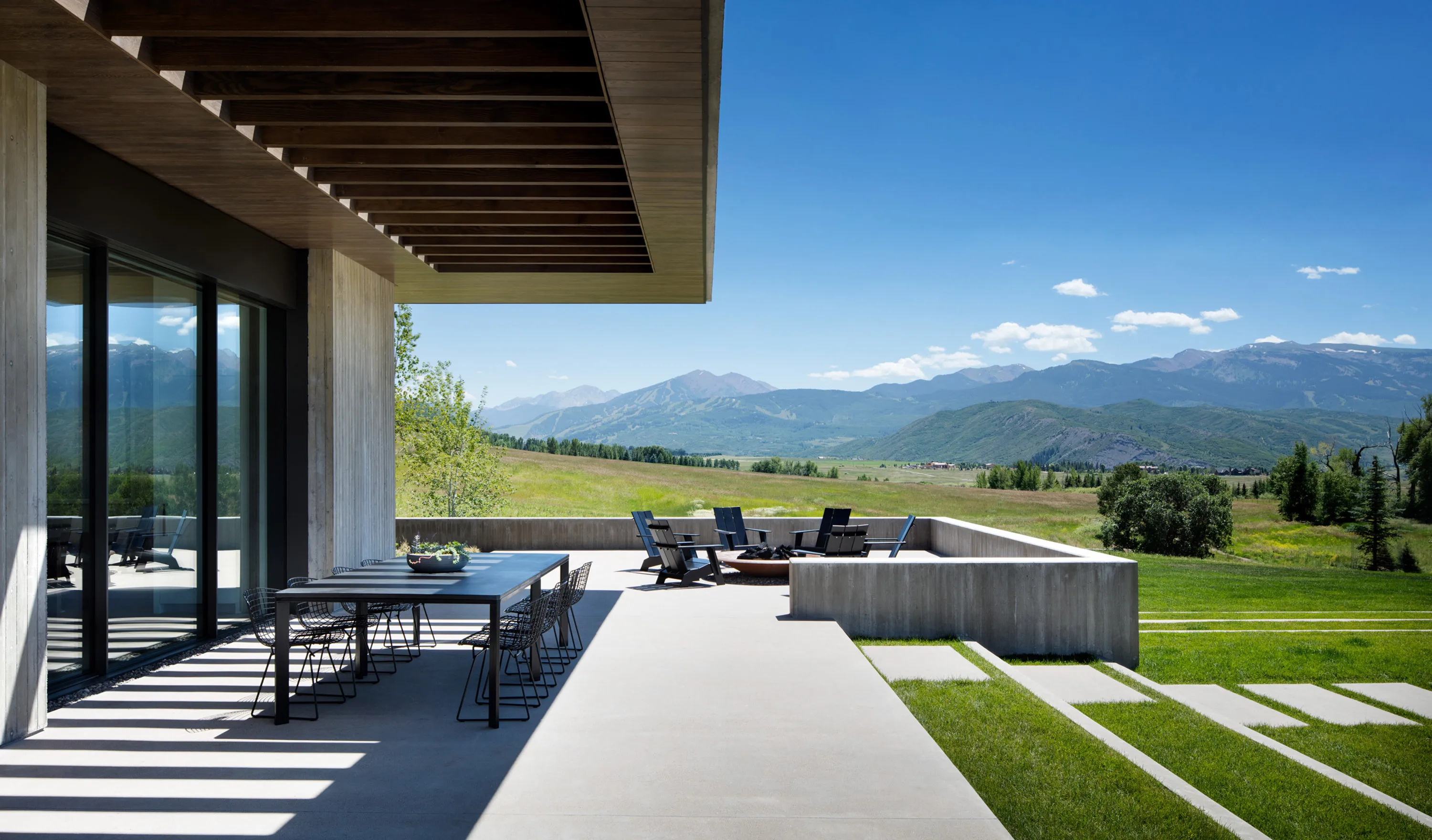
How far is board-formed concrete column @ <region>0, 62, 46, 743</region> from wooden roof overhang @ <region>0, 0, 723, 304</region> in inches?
14.8

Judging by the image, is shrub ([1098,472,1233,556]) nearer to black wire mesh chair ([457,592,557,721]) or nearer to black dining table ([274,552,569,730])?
black dining table ([274,552,569,730])

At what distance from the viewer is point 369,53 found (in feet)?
16.2

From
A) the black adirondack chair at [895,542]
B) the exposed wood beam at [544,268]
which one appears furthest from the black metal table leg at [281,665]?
the black adirondack chair at [895,542]

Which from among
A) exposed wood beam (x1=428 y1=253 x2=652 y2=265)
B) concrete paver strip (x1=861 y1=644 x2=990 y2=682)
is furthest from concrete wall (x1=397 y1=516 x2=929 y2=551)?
concrete paver strip (x1=861 y1=644 x2=990 y2=682)

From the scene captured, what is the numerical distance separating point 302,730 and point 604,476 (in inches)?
1661

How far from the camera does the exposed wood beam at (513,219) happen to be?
805 cm

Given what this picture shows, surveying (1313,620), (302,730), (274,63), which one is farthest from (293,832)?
(1313,620)

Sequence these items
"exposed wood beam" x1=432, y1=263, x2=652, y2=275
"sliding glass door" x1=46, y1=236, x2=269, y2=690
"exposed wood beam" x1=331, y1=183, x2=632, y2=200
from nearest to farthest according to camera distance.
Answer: "sliding glass door" x1=46, y1=236, x2=269, y2=690 < "exposed wood beam" x1=331, y1=183, x2=632, y2=200 < "exposed wood beam" x1=432, y1=263, x2=652, y2=275

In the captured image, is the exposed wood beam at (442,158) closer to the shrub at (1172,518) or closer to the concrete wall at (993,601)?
the concrete wall at (993,601)

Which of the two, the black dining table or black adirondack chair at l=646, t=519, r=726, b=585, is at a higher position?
the black dining table

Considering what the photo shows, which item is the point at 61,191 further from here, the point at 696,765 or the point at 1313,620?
the point at 1313,620

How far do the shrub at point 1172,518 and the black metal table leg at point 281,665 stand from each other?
29889 millimetres

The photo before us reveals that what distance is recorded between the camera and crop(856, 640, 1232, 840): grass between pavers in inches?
149

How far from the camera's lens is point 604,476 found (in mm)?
47000
